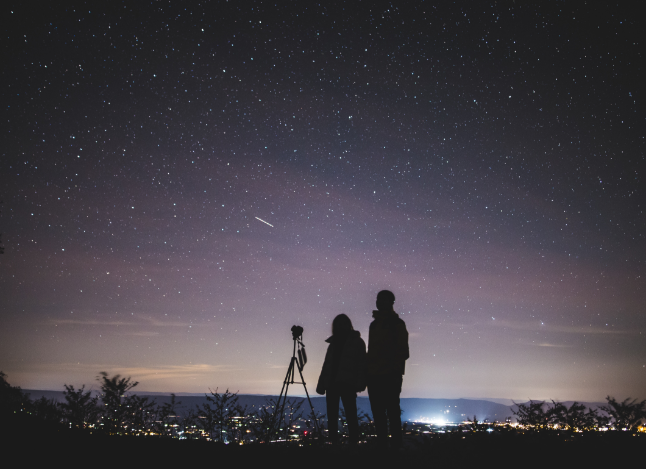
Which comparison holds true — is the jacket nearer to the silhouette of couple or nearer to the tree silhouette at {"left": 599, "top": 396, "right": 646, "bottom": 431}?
the silhouette of couple

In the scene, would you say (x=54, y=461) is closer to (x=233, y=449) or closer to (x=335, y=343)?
(x=233, y=449)

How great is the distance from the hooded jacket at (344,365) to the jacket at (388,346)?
0.69 meters

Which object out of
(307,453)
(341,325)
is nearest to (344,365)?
(341,325)

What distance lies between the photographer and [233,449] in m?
3.71

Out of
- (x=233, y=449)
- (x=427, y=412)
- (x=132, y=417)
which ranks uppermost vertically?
(x=233, y=449)

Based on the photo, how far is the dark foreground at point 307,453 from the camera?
123 inches

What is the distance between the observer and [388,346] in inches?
167

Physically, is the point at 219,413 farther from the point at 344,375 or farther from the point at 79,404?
the point at 79,404

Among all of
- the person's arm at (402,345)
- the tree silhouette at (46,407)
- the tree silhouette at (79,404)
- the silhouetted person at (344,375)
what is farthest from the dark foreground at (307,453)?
the tree silhouette at (79,404)

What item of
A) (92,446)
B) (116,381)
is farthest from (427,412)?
(92,446)

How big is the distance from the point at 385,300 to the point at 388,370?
2.48 feet

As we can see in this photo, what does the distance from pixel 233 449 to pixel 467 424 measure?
3539mm

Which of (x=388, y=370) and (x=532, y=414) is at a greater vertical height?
(x=388, y=370)

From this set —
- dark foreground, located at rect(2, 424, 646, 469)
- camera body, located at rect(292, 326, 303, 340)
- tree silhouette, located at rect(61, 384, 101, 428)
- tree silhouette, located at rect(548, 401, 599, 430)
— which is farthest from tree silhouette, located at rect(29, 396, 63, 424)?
tree silhouette, located at rect(548, 401, 599, 430)
